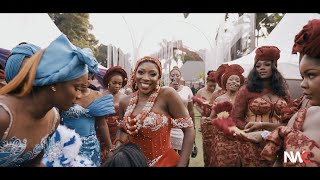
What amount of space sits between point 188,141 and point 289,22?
6987 millimetres

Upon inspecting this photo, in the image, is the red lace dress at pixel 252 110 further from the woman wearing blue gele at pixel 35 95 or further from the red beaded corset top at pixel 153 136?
the woman wearing blue gele at pixel 35 95

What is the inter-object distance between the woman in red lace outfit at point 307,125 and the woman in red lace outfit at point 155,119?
3.83 feet

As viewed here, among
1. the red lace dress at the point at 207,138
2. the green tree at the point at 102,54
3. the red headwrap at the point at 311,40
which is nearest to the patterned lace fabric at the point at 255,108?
the red lace dress at the point at 207,138

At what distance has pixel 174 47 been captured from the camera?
55.3 ft

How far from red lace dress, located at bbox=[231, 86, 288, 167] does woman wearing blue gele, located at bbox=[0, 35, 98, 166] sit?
2184 mm

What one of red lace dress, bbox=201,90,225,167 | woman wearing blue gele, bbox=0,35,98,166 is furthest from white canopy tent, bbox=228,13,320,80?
woman wearing blue gele, bbox=0,35,98,166

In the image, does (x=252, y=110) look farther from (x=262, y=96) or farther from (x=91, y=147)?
(x=91, y=147)

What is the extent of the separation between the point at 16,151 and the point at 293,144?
1642 millimetres

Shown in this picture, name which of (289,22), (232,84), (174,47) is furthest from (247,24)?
(232,84)

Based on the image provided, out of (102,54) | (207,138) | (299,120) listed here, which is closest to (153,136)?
(299,120)

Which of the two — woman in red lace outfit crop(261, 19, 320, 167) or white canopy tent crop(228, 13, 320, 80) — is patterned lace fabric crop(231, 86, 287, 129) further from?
white canopy tent crop(228, 13, 320, 80)

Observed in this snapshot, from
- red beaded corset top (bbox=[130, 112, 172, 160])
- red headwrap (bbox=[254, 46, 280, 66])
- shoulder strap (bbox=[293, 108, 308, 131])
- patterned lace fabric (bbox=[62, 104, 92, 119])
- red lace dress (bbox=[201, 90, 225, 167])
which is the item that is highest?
red headwrap (bbox=[254, 46, 280, 66])

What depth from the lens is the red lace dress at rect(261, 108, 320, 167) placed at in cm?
182
